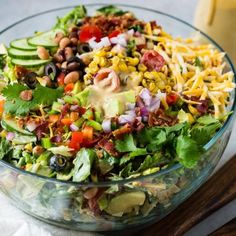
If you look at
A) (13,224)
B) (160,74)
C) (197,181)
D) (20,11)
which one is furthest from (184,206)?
(20,11)

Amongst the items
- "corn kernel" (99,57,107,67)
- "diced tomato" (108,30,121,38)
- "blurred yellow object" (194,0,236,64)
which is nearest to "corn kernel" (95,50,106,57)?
"corn kernel" (99,57,107,67)

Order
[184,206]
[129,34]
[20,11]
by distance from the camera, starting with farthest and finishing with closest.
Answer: [20,11], [129,34], [184,206]

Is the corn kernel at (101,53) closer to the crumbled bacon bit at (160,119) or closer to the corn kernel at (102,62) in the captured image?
the corn kernel at (102,62)

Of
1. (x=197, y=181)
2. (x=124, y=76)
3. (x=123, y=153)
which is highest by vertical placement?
(x=124, y=76)

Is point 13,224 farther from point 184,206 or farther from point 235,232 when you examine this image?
point 235,232

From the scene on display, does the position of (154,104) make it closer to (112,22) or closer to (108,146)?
(108,146)

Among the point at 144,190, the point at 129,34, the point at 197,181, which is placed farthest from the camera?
the point at 129,34

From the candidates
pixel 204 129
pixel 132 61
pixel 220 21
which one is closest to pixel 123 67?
pixel 132 61

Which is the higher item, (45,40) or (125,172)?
(45,40)
